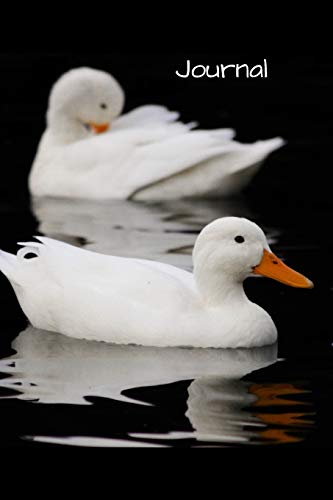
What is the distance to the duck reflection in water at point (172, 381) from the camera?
23.8ft

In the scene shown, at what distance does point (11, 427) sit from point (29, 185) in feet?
23.8

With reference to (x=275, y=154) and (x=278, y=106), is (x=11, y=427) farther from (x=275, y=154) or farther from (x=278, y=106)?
(x=278, y=106)

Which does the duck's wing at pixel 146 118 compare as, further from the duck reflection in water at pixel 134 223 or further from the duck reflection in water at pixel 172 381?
the duck reflection in water at pixel 172 381

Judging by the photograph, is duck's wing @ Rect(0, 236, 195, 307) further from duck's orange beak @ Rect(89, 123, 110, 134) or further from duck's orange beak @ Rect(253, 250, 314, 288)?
duck's orange beak @ Rect(89, 123, 110, 134)

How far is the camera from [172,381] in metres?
8.05

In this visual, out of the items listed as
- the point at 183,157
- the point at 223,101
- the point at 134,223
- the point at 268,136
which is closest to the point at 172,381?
the point at 134,223

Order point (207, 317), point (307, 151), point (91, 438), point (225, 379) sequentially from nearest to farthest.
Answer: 1. point (91, 438)
2. point (225, 379)
3. point (207, 317)
4. point (307, 151)

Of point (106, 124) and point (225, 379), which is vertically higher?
point (106, 124)

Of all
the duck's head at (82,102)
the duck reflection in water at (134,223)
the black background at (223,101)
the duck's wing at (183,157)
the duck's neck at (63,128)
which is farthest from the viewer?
the black background at (223,101)

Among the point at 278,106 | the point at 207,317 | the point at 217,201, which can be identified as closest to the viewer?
the point at 207,317

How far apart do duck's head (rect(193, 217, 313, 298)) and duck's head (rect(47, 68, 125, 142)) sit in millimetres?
5875

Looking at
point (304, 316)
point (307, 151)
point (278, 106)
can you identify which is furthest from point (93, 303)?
point (278, 106)

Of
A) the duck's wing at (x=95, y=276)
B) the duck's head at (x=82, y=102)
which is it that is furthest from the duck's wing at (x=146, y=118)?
the duck's wing at (x=95, y=276)

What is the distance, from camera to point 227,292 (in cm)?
882
